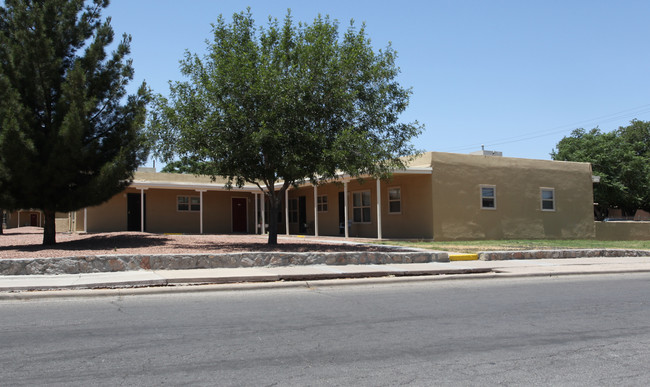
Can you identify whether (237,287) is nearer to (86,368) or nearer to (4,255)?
(86,368)

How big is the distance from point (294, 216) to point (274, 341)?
23.8 meters

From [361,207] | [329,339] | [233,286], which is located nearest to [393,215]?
[361,207]

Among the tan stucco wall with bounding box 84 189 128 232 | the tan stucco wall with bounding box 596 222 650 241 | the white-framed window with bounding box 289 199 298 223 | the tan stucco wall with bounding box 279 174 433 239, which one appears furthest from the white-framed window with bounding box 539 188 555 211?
the tan stucco wall with bounding box 84 189 128 232

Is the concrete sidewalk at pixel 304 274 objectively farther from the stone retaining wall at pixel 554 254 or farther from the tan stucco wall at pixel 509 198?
the tan stucco wall at pixel 509 198

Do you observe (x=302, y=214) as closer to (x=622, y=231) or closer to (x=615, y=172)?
(x=622, y=231)

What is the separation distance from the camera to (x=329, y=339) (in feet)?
20.9

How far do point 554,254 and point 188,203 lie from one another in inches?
728

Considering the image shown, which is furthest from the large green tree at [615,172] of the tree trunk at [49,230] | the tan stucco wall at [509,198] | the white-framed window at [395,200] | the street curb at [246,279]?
the tree trunk at [49,230]

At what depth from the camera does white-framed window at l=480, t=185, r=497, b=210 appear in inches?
897

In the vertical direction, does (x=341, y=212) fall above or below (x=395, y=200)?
below

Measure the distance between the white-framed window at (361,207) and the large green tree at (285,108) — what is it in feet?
28.5

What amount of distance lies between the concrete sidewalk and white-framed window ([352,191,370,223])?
963cm

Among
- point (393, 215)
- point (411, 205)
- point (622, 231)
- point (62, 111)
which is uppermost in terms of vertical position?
point (62, 111)

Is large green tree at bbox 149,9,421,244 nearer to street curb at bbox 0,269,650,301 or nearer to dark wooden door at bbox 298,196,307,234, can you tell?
street curb at bbox 0,269,650,301
